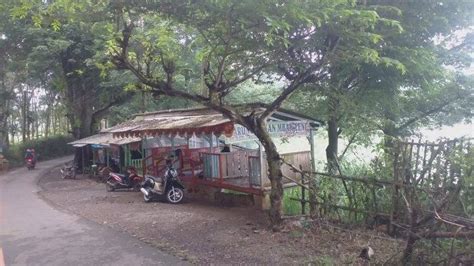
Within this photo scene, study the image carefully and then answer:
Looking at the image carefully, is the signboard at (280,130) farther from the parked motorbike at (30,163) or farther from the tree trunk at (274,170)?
the parked motorbike at (30,163)

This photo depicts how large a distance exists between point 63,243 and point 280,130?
5927 mm

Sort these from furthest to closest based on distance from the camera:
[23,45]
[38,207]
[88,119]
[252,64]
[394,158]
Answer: [88,119] < [23,45] < [38,207] < [252,64] < [394,158]

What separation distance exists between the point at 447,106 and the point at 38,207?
448 inches

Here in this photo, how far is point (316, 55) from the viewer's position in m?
8.44

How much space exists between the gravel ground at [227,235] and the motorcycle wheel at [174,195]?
0.75ft

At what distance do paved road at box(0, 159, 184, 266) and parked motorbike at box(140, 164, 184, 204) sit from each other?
2330 mm

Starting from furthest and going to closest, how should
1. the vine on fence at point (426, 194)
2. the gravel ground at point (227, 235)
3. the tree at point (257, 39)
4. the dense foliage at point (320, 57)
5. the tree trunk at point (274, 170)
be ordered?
the tree trunk at point (274, 170) < the dense foliage at point (320, 57) < the gravel ground at point (227, 235) < the tree at point (257, 39) < the vine on fence at point (426, 194)

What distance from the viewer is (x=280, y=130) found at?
1119cm

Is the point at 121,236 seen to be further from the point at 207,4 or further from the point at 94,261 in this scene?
the point at 207,4

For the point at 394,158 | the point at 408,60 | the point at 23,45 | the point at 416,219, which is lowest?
the point at 416,219

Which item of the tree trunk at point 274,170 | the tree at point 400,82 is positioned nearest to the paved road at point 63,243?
the tree trunk at point 274,170

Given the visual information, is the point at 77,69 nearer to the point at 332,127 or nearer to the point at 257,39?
the point at 332,127

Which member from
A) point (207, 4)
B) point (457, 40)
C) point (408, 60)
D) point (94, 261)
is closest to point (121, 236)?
point (94, 261)

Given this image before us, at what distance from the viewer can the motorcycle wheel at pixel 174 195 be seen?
1172 centimetres
